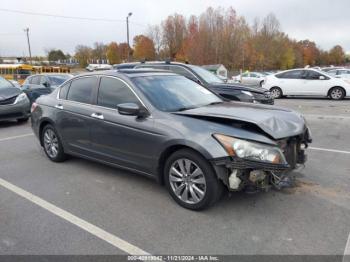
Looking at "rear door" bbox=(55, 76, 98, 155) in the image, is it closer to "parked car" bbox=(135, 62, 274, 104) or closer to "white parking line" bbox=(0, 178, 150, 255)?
"white parking line" bbox=(0, 178, 150, 255)

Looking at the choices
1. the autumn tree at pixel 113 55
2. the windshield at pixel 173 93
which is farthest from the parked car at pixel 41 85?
the autumn tree at pixel 113 55

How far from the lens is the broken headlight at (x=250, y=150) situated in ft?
10.8

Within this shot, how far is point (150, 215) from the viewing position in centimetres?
361

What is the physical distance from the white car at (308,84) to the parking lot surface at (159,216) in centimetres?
1128

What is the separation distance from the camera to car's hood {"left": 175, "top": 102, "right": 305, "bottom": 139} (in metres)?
3.56

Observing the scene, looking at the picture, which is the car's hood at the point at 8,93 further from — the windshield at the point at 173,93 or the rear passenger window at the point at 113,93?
the windshield at the point at 173,93

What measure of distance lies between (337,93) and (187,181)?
46.0 feet

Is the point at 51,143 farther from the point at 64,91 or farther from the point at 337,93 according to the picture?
the point at 337,93

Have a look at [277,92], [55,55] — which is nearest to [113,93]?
[277,92]

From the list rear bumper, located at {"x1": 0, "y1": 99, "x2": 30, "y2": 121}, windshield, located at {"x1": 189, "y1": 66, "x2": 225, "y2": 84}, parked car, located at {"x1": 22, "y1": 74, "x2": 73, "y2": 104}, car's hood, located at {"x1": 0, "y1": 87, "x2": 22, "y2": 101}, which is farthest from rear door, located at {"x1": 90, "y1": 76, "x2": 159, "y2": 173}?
parked car, located at {"x1": 22, "y1": 74, "x2": 73, "y2": 104}

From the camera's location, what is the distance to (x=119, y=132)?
4.29 metres

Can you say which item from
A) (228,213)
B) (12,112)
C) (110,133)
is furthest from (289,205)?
(12,112)

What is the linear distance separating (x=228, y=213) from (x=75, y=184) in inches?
88.8

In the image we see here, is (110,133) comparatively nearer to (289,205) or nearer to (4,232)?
(4,232)
